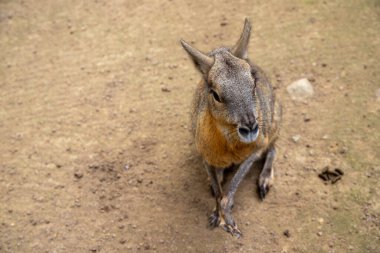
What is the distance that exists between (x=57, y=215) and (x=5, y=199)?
0.53 meters

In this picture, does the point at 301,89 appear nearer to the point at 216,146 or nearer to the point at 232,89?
the point at 216,146

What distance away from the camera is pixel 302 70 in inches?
211

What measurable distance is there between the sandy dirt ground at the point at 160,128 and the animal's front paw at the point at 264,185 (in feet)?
0.21

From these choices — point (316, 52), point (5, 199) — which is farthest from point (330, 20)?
point (5, 199)

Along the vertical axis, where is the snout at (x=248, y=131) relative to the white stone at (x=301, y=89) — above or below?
above

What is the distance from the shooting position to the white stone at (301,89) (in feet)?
16.9

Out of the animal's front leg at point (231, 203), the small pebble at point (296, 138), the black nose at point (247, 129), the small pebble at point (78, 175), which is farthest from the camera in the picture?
the small pebble at point (296, 138)

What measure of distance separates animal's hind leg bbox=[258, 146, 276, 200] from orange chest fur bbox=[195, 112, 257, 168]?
1.20 ft

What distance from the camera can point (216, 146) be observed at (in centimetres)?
405

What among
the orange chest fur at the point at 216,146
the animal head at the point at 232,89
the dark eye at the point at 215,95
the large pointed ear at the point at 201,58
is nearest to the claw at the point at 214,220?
the orange chest fur at the point at 216,146

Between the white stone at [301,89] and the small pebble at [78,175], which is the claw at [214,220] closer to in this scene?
the small pebble at [78,175]

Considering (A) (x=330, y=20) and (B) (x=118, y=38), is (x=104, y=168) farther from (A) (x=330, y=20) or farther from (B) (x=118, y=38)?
(A) (x=330, y=20)

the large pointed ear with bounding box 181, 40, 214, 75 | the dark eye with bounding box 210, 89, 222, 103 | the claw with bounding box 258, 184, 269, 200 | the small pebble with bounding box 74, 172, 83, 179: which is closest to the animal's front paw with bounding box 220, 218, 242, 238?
the claw with bounding box 258, 184, 269, 200

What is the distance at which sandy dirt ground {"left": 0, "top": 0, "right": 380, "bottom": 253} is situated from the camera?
13.9 ft
